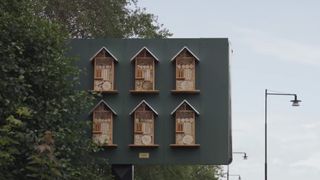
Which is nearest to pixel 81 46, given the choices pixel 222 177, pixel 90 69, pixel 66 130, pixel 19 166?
pixel 90 69

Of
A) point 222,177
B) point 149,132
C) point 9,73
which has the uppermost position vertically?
point 9,73

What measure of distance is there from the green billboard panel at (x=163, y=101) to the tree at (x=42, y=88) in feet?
3.51

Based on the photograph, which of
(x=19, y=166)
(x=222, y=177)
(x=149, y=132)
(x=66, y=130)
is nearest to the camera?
(x=19, y=166)

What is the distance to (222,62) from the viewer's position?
910 inches

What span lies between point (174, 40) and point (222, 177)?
54700 mm

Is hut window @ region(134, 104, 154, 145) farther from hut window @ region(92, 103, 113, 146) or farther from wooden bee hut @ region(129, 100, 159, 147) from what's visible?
hut window @ region(92, 103, 113, 146)

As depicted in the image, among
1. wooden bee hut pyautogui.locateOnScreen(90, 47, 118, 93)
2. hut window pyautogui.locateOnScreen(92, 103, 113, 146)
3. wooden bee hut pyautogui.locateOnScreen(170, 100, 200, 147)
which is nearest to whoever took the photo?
wooden bee hut pyautogui.locateOnScreen(170, 100, 200, 147)

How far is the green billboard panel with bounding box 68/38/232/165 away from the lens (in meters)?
22.8

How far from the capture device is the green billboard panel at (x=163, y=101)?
74.6ft

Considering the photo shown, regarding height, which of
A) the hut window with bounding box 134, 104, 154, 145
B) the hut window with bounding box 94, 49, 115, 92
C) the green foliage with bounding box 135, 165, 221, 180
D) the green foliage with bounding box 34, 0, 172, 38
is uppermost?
the green foliage with bounding box 34, 0, 172, 38

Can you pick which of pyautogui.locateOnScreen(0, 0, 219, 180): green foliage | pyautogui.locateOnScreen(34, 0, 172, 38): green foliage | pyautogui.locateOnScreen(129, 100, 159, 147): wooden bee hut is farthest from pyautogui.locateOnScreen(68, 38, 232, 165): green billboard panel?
pyautogui.locateOnScreen(34, 0, 172, 38): green foliage

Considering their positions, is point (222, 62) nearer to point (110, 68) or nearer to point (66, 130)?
point (110, 68)

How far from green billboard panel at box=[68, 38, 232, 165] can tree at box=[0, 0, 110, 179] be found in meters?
1.07

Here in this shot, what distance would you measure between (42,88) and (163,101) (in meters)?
4.20
